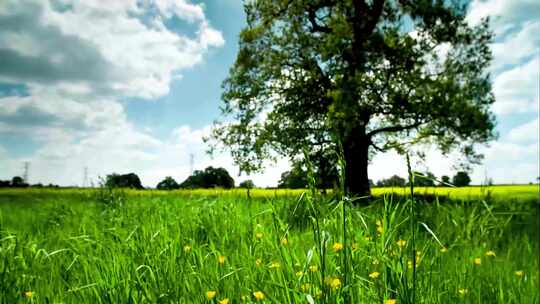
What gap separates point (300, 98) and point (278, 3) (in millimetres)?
4903

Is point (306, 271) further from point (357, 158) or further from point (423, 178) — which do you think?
point (357, 158)

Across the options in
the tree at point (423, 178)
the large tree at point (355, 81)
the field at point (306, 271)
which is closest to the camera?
the tree at point (423, 178)

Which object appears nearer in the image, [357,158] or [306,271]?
[306,271]

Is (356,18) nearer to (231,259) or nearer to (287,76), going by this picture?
(287,76)

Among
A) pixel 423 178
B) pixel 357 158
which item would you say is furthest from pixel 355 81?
pixel 423 178

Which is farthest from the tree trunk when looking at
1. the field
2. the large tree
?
the field

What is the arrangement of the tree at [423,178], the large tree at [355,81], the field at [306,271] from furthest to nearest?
the large tree at [355,81] → the field at [306,271] → the tree at [423,178]

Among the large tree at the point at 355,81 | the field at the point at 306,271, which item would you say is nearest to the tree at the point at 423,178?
the field at the point at 306,271

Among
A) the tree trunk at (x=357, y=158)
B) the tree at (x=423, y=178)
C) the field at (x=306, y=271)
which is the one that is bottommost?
the field at (x=306, y=271)

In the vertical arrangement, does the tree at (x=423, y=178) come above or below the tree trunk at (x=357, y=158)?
below

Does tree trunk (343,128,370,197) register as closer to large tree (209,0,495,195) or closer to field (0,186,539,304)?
large tree (209,0,495,195)

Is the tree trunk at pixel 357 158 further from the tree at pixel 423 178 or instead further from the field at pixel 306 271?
the tree at pixel 423 178

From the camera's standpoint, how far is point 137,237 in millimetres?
4422

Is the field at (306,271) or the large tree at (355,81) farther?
the large tree at (355,81)
